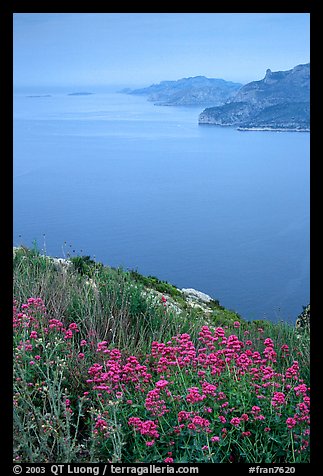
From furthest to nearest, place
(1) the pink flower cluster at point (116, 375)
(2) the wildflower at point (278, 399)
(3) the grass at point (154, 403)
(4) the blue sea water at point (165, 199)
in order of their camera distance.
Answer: (4) the blue sea water at point (165, 199)
(1) the pink flower cluster at point (116, 375)
(2) the wildflower at point (278, 399)
(3) the grass at point (154, 403)

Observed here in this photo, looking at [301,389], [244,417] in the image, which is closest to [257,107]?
[301,389]

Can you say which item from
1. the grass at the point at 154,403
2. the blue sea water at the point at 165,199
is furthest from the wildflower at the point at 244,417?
the blue sea water at the point at 165,199

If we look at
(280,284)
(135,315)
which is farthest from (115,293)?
(280,284)

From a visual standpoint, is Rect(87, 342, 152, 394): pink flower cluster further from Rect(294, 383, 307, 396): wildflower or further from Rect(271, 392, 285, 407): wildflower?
Rect(294, 383, 307, 396): wildflower

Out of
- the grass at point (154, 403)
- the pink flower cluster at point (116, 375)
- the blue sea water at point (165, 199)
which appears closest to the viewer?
the grass at point (154, 403)

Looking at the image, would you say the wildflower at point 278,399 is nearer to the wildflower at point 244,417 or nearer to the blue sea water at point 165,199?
the wildflower at point 244,417

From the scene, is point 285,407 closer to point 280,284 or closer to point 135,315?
point 135,315

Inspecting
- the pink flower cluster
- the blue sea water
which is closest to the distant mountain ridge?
the blue sea water
